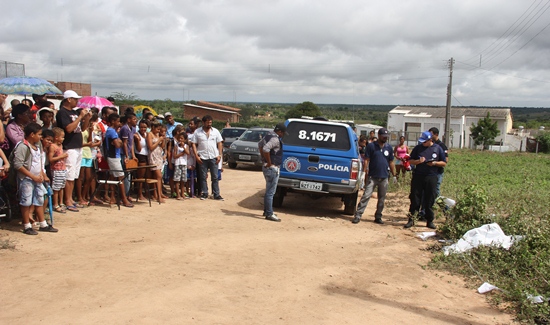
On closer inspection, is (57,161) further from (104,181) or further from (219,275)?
(219,275)

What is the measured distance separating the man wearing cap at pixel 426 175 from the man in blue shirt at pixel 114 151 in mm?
5903

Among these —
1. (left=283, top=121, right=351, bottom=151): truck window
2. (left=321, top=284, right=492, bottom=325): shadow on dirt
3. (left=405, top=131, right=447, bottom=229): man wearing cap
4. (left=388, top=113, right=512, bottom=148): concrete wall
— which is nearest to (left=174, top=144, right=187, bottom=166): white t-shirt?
(left=283, top=121, right=351, bottom=151): truck window

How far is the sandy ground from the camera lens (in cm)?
470

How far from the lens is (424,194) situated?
9617mm

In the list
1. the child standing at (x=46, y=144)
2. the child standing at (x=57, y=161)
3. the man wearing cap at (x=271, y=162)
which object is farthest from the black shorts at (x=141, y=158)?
the man wearing cap at (x=271, y=162)

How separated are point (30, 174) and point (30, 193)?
30 cm

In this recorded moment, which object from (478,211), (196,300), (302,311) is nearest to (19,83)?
(196,300)

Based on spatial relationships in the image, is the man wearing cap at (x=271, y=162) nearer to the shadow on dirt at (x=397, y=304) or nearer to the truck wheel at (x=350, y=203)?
the truck wheel at (x=350, y=203)

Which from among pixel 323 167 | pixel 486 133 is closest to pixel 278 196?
pixel 323 167

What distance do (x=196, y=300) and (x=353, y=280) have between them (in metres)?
2.22

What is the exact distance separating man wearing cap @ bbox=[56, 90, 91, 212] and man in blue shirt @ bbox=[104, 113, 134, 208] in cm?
62

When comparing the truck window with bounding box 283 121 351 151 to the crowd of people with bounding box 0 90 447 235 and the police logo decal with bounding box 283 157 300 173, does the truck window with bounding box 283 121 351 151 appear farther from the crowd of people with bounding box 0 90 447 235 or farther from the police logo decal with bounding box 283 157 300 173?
the crowd of people with bounding box 0 90 447 235

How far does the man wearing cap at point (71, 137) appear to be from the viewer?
8500 mm

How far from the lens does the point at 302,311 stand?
4.92 meters
